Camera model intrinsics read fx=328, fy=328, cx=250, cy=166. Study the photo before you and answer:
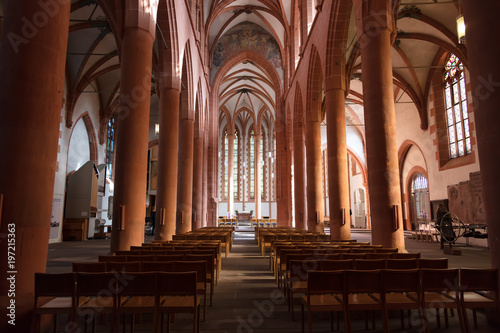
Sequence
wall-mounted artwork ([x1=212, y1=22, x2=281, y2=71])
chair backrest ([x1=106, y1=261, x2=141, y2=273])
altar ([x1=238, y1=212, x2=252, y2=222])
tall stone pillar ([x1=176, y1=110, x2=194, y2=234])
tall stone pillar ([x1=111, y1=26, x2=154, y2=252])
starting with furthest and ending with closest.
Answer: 1. altar ([x1=238, y1=212, x2=252, y2=222])
2. wall-mounted artwork ([x1=212, y1=22, x2=281, y2=71])
3. tall stone pillar ([x1=176, y1=110, x2=194, y2=234])
4. tall stone pillar ([x1=111, y1=26, x2=154, y2=252])
5. chair backrest ([x1=106, y1=261, x2=141, y2=273])

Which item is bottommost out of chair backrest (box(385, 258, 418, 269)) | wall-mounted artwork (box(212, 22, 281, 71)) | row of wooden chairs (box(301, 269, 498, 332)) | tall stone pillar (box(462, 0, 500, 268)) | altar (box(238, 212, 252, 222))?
row of wooden chairs (box(301, 269, 498, 332))

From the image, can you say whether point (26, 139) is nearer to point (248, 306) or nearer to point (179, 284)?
point (179, 284)

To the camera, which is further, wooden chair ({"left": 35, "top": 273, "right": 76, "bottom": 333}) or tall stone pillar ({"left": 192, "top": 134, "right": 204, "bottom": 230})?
tall stone pillar ({"left": 192, "top": 134, "right": 204, "bottom": 230})

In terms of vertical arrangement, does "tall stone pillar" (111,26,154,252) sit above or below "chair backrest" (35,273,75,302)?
above

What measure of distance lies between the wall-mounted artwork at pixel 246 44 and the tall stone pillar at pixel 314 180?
41.0 ft

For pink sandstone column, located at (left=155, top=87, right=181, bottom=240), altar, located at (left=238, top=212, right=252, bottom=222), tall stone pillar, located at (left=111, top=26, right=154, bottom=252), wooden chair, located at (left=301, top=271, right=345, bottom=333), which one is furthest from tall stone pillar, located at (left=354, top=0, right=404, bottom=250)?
altar, located at (left=238, top=212, right=252, bottom=222)

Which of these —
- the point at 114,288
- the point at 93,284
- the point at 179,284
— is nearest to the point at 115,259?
the point at 93,284

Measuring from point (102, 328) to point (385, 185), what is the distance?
20.4 ft

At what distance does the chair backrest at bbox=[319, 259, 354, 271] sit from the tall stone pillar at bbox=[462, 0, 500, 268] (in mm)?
1742

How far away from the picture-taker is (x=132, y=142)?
7.42 metres

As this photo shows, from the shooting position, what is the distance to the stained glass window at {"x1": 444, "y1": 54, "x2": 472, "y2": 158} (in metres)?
14.9

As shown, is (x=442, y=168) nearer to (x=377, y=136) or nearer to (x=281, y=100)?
(x=377, y=136)

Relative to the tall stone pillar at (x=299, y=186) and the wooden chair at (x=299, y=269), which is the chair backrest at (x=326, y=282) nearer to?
the wooden chair at (x=299, y=269)

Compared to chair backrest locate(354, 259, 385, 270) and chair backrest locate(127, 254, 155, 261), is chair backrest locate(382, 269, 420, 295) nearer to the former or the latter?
chair backrest locate(354, 259, 385, 270)
